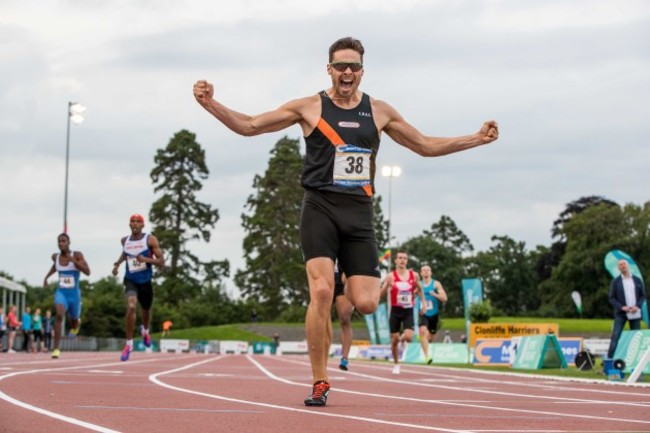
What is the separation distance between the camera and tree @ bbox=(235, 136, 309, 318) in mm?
113938

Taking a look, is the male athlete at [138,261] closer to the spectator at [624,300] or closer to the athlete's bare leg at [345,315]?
the athlete's bare leg at [345,315]

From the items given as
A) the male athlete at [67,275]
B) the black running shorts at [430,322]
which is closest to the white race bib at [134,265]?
the male athlete at [67,275]

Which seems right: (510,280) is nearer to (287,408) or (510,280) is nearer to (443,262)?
(443,262)

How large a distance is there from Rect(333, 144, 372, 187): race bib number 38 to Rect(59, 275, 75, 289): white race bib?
1285 centimetres

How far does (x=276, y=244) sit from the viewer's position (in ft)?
378

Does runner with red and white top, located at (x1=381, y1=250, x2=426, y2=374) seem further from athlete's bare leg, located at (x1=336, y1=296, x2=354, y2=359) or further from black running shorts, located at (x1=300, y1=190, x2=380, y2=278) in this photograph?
black running shorts, located at (x1=300, y1=190, x2=380, y2=278)

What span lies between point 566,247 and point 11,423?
Answer: 385 feet

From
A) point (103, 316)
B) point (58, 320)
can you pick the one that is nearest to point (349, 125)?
point (58, 320)

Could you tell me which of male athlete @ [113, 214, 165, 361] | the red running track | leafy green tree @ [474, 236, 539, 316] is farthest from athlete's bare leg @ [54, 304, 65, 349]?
leafy green tree @ [474, 236, 539, 316]

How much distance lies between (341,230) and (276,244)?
106553 mm

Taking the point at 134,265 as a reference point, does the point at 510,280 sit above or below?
above

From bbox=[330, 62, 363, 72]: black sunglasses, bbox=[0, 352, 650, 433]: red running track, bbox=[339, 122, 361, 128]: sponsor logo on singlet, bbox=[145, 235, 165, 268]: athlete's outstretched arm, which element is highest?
bbox=[330, 62, 363, 72]: black sunglasses

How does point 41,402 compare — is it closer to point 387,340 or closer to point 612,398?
point 612,398

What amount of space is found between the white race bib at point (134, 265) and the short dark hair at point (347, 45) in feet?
32.5
